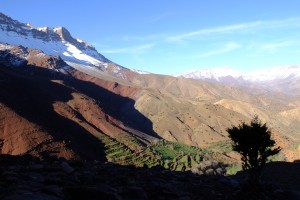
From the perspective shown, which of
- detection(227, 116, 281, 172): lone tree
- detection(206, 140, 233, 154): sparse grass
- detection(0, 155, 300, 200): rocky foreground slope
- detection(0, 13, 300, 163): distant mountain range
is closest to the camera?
detection(0, 155, 300, 200): rocky foreground slope

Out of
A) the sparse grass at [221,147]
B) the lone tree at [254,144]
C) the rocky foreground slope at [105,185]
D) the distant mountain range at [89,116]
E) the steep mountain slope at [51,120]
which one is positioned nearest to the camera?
the rocky foreground slope at [105,185]

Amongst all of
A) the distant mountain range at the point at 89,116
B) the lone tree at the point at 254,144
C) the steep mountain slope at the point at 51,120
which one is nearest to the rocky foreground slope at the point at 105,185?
the lone tree at the point at 254,144

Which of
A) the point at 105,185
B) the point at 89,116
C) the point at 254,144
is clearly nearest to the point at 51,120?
the point at 89,116

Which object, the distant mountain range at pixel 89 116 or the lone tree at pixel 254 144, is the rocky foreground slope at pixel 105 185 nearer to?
the lone tree at pixel 254 144

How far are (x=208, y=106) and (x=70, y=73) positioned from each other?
2331 inches

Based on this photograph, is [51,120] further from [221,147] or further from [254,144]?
[254,144]

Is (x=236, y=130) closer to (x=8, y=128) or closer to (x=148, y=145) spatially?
(x=8, y=128)

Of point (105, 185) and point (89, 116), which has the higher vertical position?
point (89, 116)

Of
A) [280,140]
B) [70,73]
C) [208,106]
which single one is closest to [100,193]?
[280,140]

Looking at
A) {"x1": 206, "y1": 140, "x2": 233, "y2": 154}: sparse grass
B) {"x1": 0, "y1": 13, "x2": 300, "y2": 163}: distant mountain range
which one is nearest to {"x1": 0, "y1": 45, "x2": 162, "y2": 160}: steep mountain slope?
{"x1": 0, "y1": 13, "x2": 300, "y2": 163}: distant mountain range

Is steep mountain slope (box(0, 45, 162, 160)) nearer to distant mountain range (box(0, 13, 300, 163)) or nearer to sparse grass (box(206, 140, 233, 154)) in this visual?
distant mountain range (box(0, 13, 300, 163))

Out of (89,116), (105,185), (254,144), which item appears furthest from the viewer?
(89,116)

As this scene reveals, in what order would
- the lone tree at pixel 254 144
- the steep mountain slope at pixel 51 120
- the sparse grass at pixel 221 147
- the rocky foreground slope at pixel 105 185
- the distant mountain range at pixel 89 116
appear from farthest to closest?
the sparse grass at pixel 221 147 → the distant mountain range at pixel 89 116 → the steep mountain slope at pixel 51 120 → the lone tree at pixel 254 144 → the rocky foreground slope at pixel 105 185

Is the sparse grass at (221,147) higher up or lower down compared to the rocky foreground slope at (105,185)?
higher up
